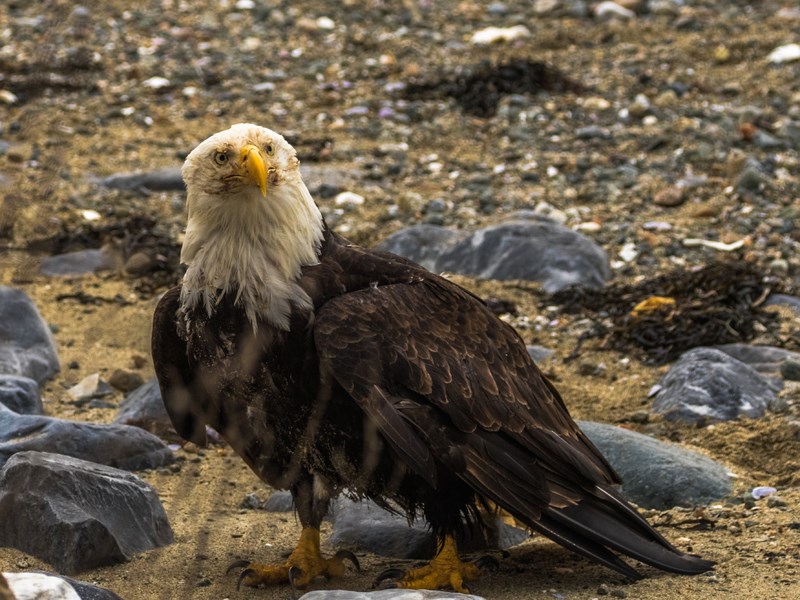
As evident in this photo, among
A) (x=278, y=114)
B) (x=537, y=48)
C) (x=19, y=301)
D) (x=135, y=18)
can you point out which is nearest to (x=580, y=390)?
(x=19, y=301)

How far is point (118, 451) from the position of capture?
6141mm

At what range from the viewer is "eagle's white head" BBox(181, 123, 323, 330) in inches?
191

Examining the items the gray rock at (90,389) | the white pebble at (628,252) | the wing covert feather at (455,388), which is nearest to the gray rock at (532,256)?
the white pebble at (628,252)

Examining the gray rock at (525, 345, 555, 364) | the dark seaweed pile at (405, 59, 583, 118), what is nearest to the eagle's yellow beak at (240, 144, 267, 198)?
the gray rock at (525, 345, 555, 364)

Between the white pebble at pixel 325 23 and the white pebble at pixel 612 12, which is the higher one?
the white pebble at pixel 612 12

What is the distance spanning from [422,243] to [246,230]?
4286mm

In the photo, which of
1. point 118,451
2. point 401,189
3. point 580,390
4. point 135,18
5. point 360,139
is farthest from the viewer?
point 135,18

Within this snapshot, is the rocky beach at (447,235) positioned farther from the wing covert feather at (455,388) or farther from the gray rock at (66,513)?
the wing covert feather at (455,388)

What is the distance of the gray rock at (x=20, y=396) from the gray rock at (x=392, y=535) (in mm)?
1728

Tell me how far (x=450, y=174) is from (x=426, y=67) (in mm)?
2836

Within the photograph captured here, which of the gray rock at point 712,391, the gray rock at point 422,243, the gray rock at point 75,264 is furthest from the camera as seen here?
the gray rock at point 75,264

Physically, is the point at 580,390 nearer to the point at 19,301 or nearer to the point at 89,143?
the point at 19,301

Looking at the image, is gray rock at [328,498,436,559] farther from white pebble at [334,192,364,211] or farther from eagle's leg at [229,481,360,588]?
white pebble at [334,192,364,211]

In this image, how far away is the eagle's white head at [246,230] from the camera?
4.86 meters
